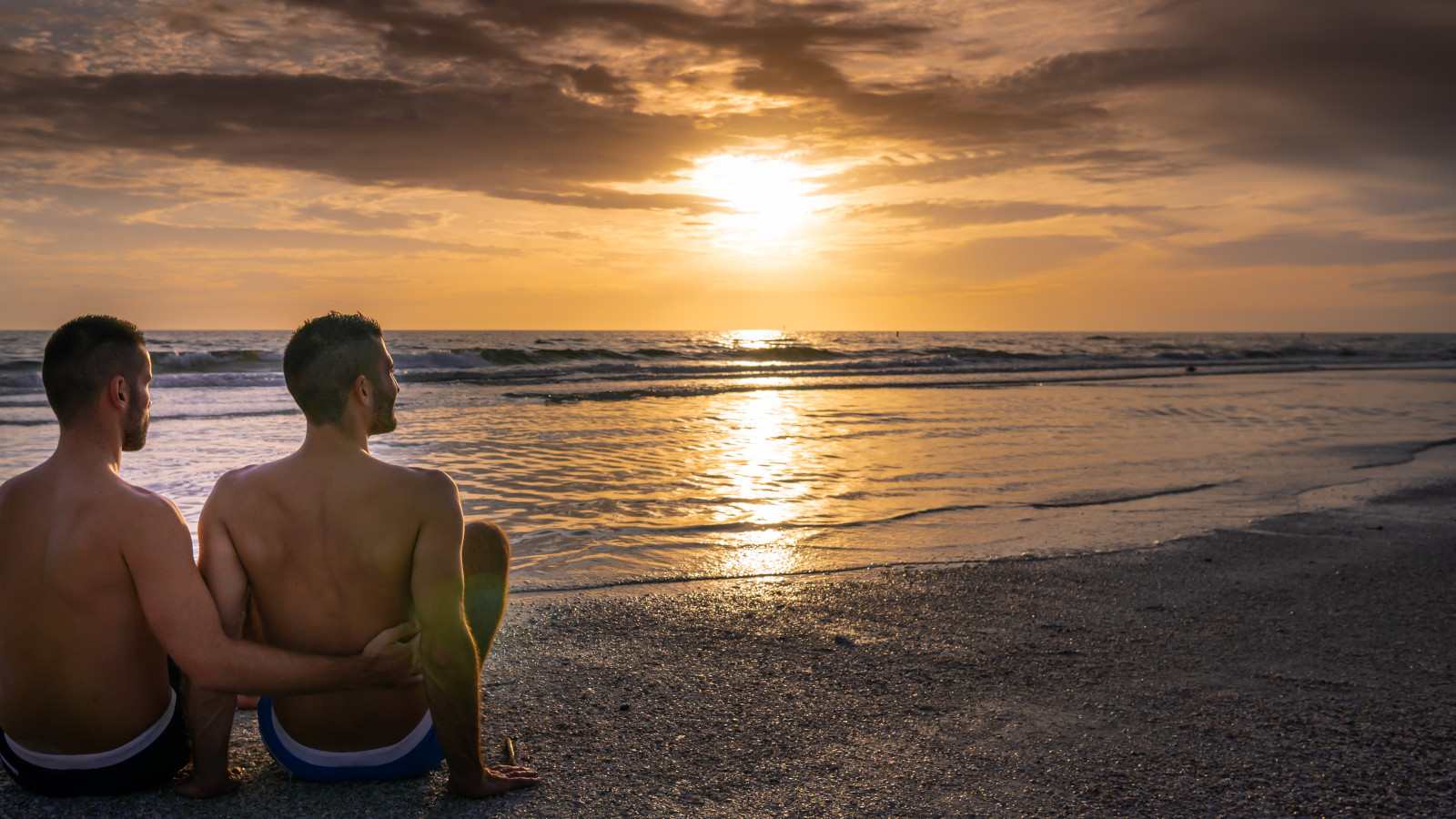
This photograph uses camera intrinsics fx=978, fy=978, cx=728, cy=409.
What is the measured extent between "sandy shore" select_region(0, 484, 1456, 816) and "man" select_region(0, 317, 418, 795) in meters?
0.42

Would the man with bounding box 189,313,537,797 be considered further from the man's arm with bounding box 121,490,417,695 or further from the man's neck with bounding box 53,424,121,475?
the man's neck with bounding box 53,424,121,475

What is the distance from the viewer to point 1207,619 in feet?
17.6

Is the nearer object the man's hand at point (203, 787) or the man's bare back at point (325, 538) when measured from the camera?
the man's bare back at point (325, 538)

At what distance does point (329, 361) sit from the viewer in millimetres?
2947

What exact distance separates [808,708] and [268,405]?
18.5 metres

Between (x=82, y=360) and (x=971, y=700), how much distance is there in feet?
11.5

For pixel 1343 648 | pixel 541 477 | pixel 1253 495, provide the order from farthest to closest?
pixel 541 477 < pixel 1253 495 < pixel 1343 648

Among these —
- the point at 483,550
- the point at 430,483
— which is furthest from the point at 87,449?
the point at 483,550

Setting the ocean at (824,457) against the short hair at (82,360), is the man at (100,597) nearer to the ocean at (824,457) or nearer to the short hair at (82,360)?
the short hair at (82,360)

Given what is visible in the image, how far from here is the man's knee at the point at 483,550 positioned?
3.57 metres

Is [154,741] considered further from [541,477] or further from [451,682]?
[541,477]

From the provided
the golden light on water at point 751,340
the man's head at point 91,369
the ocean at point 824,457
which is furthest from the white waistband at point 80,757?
the golden light on water at point 751,340

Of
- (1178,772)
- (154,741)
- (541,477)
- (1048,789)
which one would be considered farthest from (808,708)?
(541,477)

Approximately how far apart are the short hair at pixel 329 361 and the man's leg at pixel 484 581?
77 centimetres
